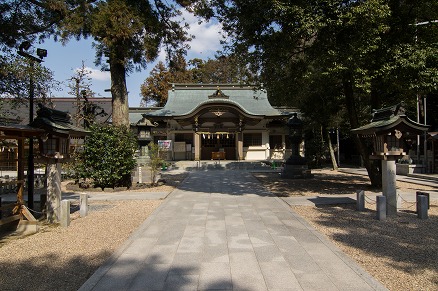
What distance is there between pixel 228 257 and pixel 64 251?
279 centimetres

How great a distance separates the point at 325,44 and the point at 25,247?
945 centimetres

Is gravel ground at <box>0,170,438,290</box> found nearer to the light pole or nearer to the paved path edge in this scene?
the paved path edge

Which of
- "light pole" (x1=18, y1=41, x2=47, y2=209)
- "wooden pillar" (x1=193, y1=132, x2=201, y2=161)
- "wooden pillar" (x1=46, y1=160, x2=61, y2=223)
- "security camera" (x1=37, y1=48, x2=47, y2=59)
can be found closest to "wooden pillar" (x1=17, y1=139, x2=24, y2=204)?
"wooden pillar" (x1=46, y1=160, x2=61, y2=223)

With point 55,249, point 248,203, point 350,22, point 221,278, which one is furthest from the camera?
point 248,203

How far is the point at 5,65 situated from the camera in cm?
663

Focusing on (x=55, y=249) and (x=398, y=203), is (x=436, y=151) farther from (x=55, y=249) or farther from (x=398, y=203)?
(x=55, y=249)

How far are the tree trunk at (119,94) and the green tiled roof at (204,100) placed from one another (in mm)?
9957

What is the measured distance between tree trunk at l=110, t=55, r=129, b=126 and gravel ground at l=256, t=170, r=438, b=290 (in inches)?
352

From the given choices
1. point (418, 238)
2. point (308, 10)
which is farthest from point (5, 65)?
point (418, 238)

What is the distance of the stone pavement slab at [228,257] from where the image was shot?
12.5 ft

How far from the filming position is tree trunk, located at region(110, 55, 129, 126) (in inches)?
531

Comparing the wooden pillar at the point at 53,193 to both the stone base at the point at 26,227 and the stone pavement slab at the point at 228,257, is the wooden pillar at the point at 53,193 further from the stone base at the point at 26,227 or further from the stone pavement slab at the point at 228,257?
the stone pavement slab at the point at 228,257

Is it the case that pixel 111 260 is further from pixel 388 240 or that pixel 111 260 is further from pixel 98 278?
pixel 388 240

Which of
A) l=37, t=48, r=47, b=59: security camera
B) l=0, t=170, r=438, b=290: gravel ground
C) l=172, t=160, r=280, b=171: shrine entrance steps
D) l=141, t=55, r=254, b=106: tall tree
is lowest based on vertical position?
l=0, t=170, r=438, b=290: gravel ground
